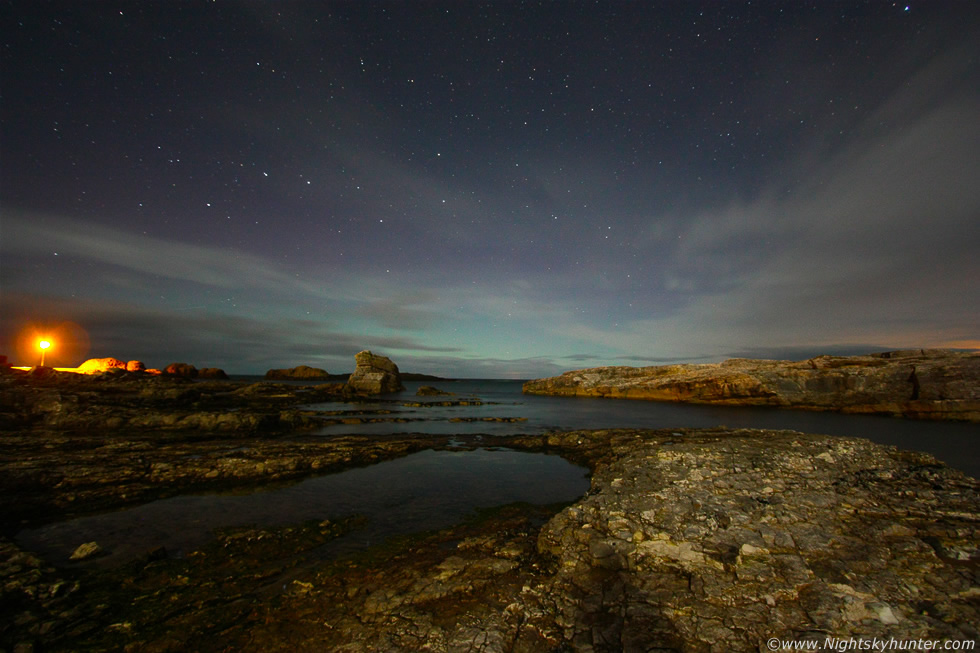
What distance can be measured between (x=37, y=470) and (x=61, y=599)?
11.9m

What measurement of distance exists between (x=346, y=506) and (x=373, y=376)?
250 feet

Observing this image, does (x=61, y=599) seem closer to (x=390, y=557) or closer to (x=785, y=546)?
(x=390, y=557)

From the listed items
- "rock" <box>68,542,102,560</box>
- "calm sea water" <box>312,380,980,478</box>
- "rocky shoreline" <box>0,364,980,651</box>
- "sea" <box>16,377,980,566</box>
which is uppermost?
"rocky shoreline" <box>0,364,980,651</box>

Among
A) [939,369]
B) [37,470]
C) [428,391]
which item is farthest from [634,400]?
[37,470]

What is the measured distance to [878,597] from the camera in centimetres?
569

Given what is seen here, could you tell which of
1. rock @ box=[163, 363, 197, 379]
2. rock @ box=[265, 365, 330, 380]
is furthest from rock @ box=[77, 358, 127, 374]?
rock @ box=[265, 365, 330, 380]

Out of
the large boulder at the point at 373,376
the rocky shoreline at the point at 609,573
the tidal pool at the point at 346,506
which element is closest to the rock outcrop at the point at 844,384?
the rocky shoreline at the point at 609,573

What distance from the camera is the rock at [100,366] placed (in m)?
83.8

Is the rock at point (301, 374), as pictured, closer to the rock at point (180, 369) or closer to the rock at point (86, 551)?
the rock at point (180, 369)

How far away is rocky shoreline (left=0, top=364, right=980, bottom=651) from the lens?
226 inches

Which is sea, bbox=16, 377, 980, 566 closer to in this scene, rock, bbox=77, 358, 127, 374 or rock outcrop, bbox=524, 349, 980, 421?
rock outcrop, bbox=524, 349, 980, 421

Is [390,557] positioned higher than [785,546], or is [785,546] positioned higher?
[785,546]

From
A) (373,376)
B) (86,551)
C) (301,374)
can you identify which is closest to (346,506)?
(86,551)

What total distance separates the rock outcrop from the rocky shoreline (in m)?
52.2
